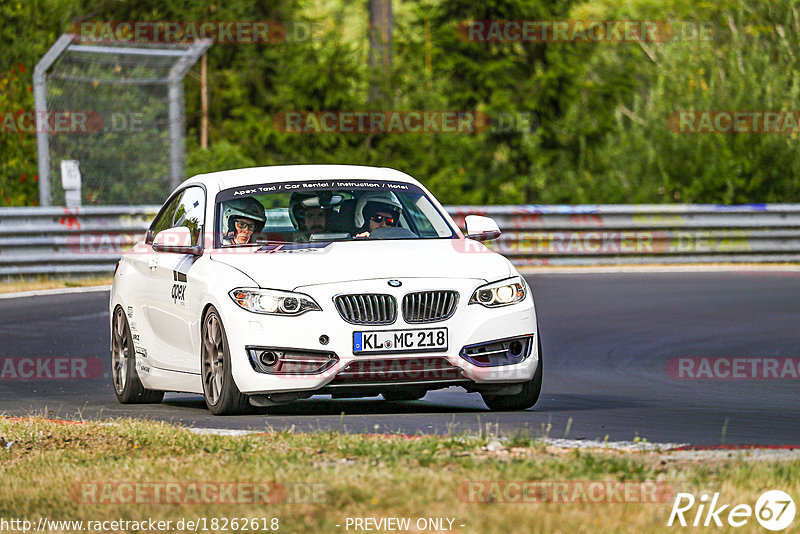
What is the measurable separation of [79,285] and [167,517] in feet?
49.5

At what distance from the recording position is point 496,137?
149 ft

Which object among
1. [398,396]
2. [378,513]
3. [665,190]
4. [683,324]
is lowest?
[665,190]

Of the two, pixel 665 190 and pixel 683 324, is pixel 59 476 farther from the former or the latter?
pixel 665 190

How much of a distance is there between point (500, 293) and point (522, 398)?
735 mm

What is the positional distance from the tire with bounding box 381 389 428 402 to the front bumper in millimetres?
174

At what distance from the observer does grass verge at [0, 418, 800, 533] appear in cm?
566

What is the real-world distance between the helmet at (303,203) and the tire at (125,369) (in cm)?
172

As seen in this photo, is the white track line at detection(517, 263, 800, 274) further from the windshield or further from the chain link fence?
the windshield

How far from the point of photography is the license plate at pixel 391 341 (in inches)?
357

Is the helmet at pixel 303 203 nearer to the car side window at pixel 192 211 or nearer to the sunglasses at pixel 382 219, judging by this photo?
the sunglasses at pixel 382 219

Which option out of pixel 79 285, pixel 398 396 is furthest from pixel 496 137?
pixel 398 396

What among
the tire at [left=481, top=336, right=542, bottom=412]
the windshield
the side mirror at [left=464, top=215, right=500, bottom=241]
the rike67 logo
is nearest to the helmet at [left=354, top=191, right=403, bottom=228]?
the windshield

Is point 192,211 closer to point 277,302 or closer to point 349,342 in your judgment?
point 277,302

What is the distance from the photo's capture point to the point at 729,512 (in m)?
5.64
